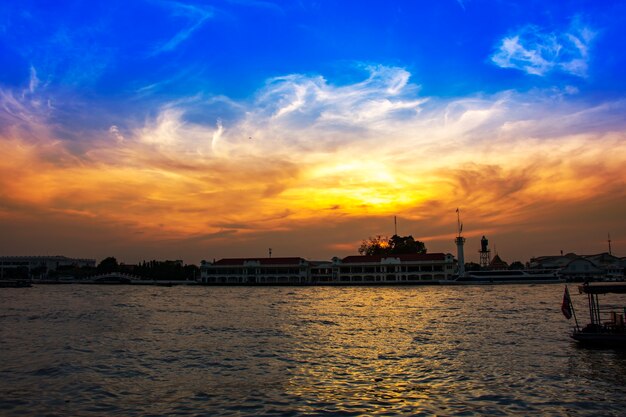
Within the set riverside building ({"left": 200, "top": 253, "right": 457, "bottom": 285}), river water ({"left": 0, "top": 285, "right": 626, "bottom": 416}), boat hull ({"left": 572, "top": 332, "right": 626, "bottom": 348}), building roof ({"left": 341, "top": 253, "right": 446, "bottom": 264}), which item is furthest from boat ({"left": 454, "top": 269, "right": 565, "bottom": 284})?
boat hull ({"left": 572, "top": 332, "right": 626, "bottom": 348})

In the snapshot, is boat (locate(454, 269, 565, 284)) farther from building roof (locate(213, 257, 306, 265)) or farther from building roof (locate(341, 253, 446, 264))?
building roof (locate(213, 257, 306, 265))

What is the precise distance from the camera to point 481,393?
18.1 metres

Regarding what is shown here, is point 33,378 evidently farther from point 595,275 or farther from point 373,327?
point 595,275

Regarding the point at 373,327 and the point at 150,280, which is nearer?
the point at 373,327

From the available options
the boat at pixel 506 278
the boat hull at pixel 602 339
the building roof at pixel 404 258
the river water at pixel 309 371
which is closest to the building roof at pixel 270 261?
the building roof at pixel 404 258

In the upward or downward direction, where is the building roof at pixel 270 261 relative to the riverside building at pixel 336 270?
upward

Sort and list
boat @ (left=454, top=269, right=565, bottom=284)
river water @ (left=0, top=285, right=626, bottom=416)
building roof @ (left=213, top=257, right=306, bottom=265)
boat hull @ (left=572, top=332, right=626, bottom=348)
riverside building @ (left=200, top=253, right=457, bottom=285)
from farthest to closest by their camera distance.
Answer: building roof @ (left=213, top=257, right=306, bottom=265)
riverside building @ (left=200, top=253, right=457, bottom=285)
boat @ (left=454, top=269, right=565, bottom=284)
boat hull @ (left=572, top=332, right=626, bottom=348)
river water @ (left=0, top=285, right=626, bottom=416)

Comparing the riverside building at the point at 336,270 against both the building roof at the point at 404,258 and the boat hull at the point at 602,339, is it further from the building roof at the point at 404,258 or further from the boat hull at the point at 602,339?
the boat hull at the point at 602,339

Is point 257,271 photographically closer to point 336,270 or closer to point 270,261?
point 270,261

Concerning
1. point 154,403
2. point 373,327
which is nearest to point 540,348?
point 373,327

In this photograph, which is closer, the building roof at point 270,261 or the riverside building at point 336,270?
the riverside building at point 336,270

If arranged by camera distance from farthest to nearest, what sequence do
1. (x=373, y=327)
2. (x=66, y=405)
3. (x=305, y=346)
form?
1. (x=373, y=327)
2. (x=305, y=346)
3. (x=66, y=405)

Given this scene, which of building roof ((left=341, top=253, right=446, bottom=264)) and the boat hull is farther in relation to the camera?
building roof ((left=341, top=253, right=446, bottom=264))

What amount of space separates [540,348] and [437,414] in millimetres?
14800
